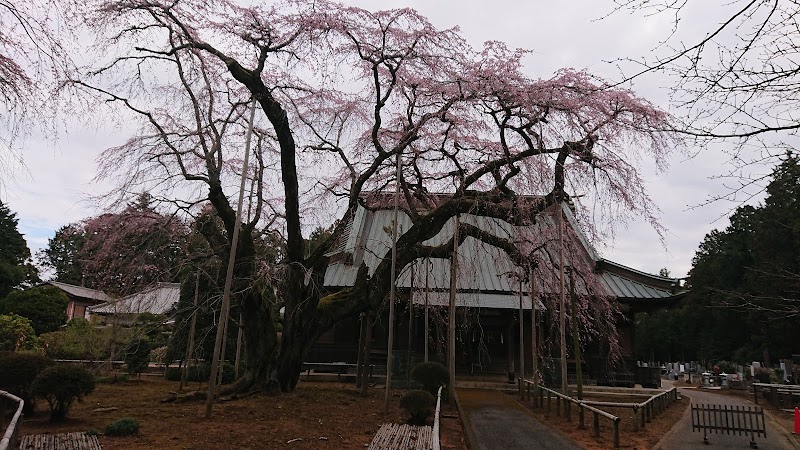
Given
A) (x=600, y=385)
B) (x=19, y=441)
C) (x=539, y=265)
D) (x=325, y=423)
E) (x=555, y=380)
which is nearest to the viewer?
(x=19, y=441)

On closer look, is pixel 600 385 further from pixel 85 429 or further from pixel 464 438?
pixel 85 429

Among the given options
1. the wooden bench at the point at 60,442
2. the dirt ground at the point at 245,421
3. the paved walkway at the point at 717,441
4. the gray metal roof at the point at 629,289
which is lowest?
the paved walkway at the point at 717,441

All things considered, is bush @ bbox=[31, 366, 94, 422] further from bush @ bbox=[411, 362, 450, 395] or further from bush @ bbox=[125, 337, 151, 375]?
bush @ bbox=[125, 337, 151, 375]

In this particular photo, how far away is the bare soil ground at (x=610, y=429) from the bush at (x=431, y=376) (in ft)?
8.43

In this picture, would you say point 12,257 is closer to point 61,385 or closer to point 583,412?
point 61,385

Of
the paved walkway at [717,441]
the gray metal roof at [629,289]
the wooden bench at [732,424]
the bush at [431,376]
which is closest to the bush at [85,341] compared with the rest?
the bush at [431,376]

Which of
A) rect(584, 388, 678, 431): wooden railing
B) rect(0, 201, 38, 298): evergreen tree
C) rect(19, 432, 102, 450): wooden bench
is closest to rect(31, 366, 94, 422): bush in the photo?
rect(19, 432, 102, 450): wooden bench

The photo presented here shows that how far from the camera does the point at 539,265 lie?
46.1 feet

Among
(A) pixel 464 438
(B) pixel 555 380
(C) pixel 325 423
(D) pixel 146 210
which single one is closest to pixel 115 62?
(D) pixel 146 210

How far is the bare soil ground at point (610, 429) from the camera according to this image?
9602 mm

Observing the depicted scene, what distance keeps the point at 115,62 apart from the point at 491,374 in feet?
59.4

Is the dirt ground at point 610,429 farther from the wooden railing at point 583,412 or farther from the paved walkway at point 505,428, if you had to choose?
the paved walkway at point 505,428

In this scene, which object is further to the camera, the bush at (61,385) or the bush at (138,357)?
the bush at (138,357)

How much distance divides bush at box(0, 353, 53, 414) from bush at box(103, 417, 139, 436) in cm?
257
